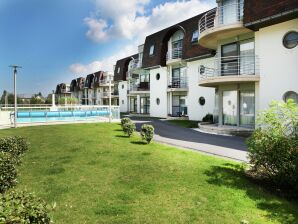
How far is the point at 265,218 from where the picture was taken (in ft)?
18.5

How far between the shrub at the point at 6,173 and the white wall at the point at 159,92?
83.6 ft

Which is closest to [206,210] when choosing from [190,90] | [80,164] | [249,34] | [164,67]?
[80,164]

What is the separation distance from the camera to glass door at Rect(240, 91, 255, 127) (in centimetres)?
1758

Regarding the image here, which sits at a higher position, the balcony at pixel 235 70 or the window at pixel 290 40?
the window at pixel 290 40

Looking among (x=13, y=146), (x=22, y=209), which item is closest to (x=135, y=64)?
(x=13, y=146)

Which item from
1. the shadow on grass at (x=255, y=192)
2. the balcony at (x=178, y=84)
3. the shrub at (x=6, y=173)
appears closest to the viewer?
the shadow on grass at (x=255, y=192)

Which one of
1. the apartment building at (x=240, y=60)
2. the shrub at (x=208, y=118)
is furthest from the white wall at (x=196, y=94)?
the shrub at (x=208, y=118)

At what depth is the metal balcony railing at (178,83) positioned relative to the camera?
29000 mm

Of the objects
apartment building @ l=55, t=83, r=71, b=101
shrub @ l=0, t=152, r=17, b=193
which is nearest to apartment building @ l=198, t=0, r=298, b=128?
shrub @ l=0, t=152, r=17, b=193

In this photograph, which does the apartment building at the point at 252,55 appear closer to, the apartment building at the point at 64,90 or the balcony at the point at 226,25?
the balcony at the point at 226,25

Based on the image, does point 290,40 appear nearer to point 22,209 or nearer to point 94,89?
point 22,209

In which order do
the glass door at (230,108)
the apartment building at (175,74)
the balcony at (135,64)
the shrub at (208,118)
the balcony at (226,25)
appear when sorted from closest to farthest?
the balcony at (226,25) < the glass door at (230,108) < the shrub at (208,118) < the apartment building at (175,74) < the balcony at (135,64)

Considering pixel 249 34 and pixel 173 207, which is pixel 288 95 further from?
pixel 173 207

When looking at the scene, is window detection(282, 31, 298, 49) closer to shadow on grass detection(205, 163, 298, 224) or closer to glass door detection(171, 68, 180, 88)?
shadow on grass detection(205, 163, 298, 224)
